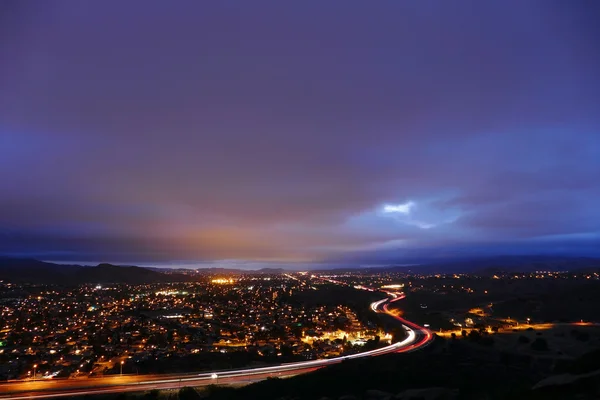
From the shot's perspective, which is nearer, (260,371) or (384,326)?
(260,371)

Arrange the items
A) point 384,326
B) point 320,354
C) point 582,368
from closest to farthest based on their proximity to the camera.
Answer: point 582,368 → point 320,354 → point 384,326

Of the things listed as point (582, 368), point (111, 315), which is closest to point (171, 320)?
point (111, 315)

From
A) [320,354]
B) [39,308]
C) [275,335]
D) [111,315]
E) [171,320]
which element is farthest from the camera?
[39,308]

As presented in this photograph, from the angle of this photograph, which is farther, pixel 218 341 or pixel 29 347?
pixel 218 341

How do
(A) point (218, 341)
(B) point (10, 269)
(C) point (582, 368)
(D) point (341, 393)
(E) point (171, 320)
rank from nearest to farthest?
1. (C) point (582, 368)
2. (D) point (341, 393)
3. (A) point (218, 341)
4. (E) point (171, 320)
5. (B) point (10, 269)

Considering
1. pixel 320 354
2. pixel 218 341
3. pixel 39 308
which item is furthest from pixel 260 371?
pixel 39 308

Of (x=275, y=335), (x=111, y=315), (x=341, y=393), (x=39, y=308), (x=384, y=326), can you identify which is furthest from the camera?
(x=39, y=308)

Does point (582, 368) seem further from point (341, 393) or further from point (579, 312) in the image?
point (579, 312)

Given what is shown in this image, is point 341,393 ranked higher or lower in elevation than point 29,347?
higher

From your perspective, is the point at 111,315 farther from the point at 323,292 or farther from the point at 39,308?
the point at 323,292
